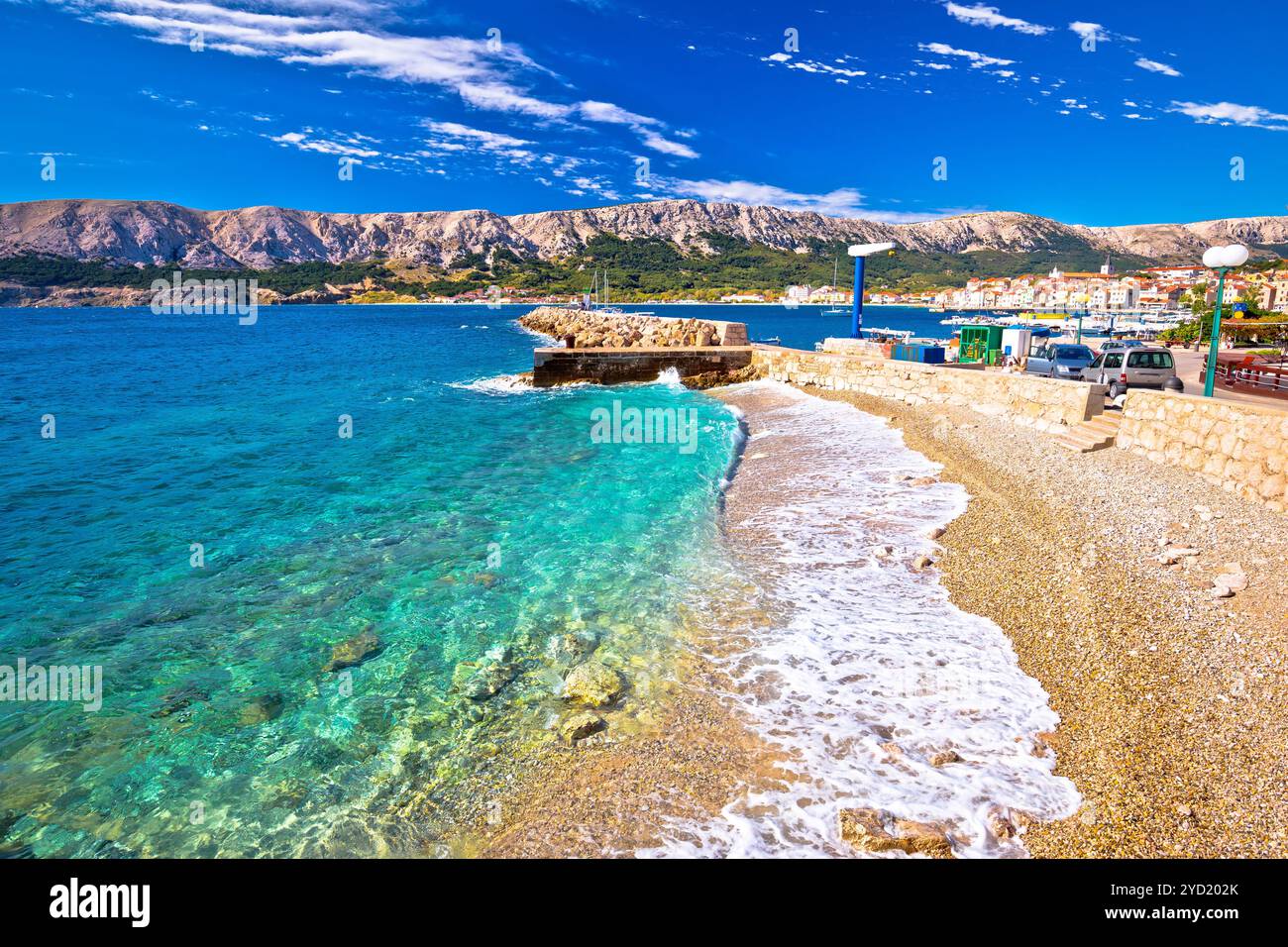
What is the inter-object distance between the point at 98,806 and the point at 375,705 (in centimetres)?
255

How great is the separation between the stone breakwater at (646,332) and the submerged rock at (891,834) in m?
34.4

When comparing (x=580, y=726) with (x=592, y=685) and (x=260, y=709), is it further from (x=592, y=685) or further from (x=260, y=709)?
(x=260, y=709)

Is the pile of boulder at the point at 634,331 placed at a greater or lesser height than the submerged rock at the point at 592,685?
greater

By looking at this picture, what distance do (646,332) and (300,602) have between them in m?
43.5

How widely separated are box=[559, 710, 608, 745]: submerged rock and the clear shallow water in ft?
0.91

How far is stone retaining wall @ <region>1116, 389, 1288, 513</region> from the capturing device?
10664 millimetres

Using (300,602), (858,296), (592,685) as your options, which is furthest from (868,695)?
(858,296)

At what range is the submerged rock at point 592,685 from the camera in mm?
7215

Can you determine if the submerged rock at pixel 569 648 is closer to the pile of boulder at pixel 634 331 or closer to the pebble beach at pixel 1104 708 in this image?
the pebble beach at pixel 1104 708

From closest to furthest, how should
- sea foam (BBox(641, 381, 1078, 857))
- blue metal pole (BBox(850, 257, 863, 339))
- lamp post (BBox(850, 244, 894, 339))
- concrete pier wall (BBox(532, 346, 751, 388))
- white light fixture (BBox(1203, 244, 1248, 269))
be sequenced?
sea foam (BBox(641, 381, 1078, 857)) → white light fixture (BBox(1203, 244, 1248, 269)) → lamp post (BBox(850, 244, 894, 339)) → blue metal pole (BBox(850, 257, 863, 339)) → concrete pier wall (BBox(532, 346, 751, 388))

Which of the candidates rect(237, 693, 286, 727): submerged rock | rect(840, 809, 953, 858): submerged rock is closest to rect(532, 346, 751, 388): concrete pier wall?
rect(237, 693, 286, 727): submerged rock

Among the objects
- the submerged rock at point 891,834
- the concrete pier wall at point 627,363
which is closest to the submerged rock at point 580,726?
the submerged rock at point 891,834

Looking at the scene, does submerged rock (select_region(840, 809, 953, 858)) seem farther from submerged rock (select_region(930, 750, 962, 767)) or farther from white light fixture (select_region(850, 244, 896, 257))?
white light fixture (select_region(850, 244, 896, 257))

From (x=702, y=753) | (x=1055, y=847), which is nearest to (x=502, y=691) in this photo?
(x=702, y=753)
